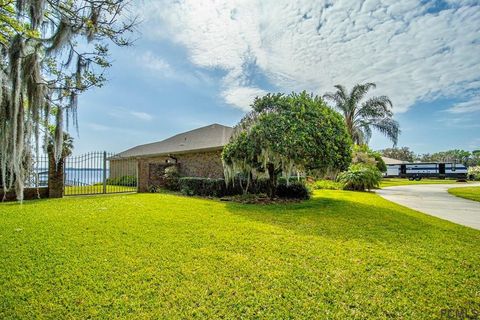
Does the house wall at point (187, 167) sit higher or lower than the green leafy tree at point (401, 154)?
lower

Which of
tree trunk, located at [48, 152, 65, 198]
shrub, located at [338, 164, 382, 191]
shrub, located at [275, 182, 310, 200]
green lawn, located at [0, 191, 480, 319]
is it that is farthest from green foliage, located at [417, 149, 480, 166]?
tree trunk, located at [48, 152, 65, 198]

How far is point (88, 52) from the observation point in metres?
4.09

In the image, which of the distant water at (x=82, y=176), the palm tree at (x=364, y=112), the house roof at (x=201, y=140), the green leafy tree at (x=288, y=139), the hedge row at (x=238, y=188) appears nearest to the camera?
the green leafy tree at (x=288, y=139)

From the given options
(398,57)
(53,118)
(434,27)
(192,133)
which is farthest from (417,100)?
(53,118)

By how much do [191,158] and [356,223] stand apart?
10.9 m

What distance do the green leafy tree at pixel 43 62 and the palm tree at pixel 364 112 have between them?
20.2 meters

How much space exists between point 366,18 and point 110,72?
8.34 m

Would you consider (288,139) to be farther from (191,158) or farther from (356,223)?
(191,158)

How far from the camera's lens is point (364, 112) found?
20.6 metres

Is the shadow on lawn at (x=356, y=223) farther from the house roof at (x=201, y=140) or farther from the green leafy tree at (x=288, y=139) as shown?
the house roof at (x=201, y=140)

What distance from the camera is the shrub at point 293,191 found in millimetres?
9930

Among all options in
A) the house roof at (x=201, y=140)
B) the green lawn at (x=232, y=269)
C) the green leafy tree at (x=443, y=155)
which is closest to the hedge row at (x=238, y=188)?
the house roof at (x=201, y=140)

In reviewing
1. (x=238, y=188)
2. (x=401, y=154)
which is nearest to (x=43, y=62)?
(x=238, y=188)

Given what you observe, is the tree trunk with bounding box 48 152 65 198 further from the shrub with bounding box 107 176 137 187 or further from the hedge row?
the shrub with bounding box 107 176 137 187
